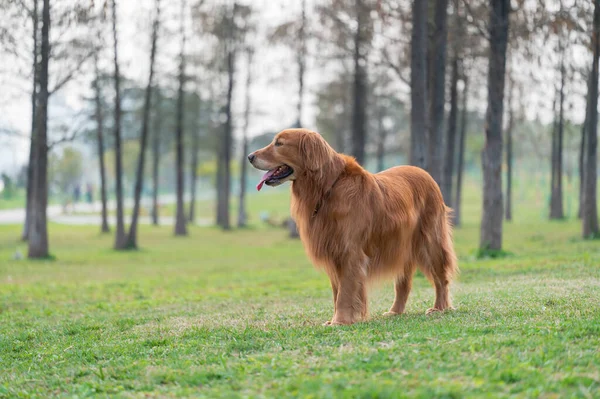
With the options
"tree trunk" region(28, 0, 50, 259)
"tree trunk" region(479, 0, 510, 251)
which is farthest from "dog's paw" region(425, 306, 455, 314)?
"tree trunk" region(28, 0, 50, 259)

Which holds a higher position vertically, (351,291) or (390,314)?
(351,291)

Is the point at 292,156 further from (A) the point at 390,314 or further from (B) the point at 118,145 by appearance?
(B) the point at 118,145

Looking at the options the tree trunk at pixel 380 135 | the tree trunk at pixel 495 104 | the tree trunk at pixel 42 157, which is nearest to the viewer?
the tree trunk at pixel 495 104

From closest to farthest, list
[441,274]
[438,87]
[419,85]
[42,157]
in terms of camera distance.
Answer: [441,274]
[419,85]
[438,87]
[42,157]

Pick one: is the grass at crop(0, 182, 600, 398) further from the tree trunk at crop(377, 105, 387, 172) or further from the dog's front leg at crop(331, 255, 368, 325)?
the tree trunk at crop(377, 105, 387, 172)

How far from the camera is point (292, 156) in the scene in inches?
274

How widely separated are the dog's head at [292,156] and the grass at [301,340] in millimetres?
1524

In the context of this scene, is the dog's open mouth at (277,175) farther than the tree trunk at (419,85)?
No

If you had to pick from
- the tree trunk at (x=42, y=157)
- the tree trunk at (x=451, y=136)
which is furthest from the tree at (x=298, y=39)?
the tree trunk at (x=42, y=157)

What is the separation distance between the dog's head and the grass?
152cm

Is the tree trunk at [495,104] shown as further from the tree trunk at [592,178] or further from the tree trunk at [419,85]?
the tree trunk at [592,178]

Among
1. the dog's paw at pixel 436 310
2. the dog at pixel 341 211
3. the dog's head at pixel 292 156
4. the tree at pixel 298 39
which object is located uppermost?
the tree at pixel 298 39

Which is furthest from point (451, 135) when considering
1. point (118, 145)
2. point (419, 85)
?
point (419, 85)

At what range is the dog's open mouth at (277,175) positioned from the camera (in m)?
6.92
